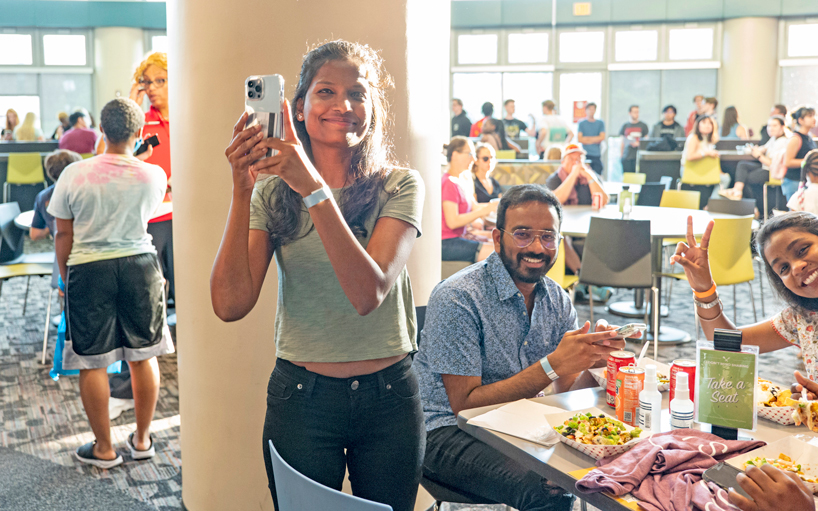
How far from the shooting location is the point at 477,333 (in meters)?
2.05

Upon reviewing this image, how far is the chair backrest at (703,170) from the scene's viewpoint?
835cm

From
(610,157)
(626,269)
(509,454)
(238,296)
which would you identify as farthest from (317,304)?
(610,157)

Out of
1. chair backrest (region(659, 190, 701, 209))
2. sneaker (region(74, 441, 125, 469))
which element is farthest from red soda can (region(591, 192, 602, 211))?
sneaker (region(74, 441, 125, 469))

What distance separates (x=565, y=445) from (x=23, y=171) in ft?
32.9

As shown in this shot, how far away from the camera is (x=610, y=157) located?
15.4m

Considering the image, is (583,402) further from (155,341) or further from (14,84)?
(14,84)

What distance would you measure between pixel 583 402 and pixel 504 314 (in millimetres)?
362

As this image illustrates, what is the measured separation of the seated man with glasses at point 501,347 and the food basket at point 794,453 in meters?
0.46

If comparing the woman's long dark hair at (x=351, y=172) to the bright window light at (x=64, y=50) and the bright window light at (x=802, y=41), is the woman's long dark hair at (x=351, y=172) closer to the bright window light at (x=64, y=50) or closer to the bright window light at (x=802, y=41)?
the bright window light at (x=802, y=41)

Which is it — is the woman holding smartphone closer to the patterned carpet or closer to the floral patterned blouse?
the floral patterned blouse

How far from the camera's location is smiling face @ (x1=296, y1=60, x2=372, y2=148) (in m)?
1.49

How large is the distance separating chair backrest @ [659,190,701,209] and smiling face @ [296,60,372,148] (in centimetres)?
545

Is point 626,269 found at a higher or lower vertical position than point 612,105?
lower

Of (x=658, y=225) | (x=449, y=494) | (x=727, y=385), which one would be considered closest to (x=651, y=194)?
(x=658, y=225)
